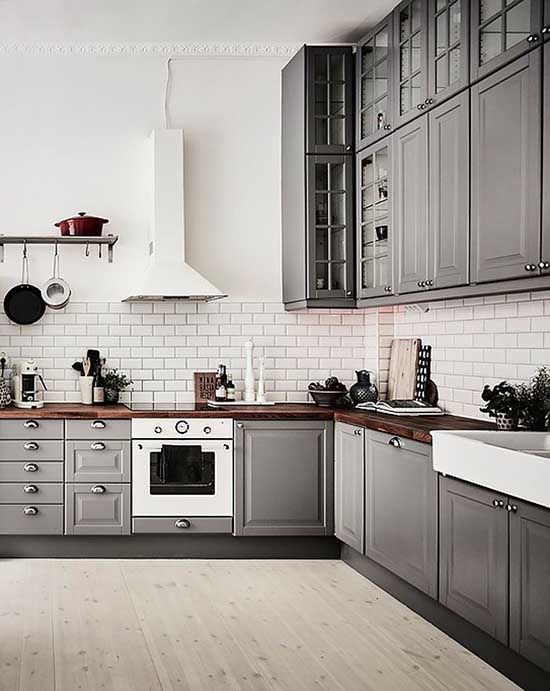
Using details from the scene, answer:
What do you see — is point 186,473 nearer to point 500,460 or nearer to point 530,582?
point 500,460

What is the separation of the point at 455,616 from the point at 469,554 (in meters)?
0.46

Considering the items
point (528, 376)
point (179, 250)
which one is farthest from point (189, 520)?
point (528, 376)

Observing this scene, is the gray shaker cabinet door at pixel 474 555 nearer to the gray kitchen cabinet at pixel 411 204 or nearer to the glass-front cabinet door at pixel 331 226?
the gray kitchen cabinet at pixel 411 204

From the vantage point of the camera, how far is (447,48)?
476 centimetres

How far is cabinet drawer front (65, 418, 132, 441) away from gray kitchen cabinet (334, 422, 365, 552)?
125 centimetres

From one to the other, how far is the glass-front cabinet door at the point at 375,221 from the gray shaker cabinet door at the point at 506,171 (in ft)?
3.76

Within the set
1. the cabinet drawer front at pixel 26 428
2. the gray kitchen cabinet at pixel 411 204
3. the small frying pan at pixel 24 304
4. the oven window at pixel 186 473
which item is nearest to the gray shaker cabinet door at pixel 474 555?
the gray kitchen cabinet at pixel 411 204

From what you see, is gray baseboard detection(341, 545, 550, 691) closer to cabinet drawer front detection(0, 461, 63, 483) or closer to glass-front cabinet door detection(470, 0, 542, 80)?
cabinet drawer front detection(0, 461, 63, 483)

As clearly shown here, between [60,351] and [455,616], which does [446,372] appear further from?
[60,351]

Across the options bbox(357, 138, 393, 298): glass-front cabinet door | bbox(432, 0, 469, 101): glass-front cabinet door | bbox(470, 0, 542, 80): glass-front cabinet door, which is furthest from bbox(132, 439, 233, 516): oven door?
bbox(470, 0, 542, 80): glass-front cabinet door

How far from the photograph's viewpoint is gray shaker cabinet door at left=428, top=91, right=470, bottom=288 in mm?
4551

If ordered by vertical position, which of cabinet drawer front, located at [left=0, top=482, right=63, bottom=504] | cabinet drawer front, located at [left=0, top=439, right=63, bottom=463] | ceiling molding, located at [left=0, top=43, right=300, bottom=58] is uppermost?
ceiling molding, located at [left=0, top=43, right=300, bottom=58]

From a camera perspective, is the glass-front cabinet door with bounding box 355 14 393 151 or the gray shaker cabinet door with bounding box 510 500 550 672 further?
the glass-front cabinet door with bounding box 355 14 393 151

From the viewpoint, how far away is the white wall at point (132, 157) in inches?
254
